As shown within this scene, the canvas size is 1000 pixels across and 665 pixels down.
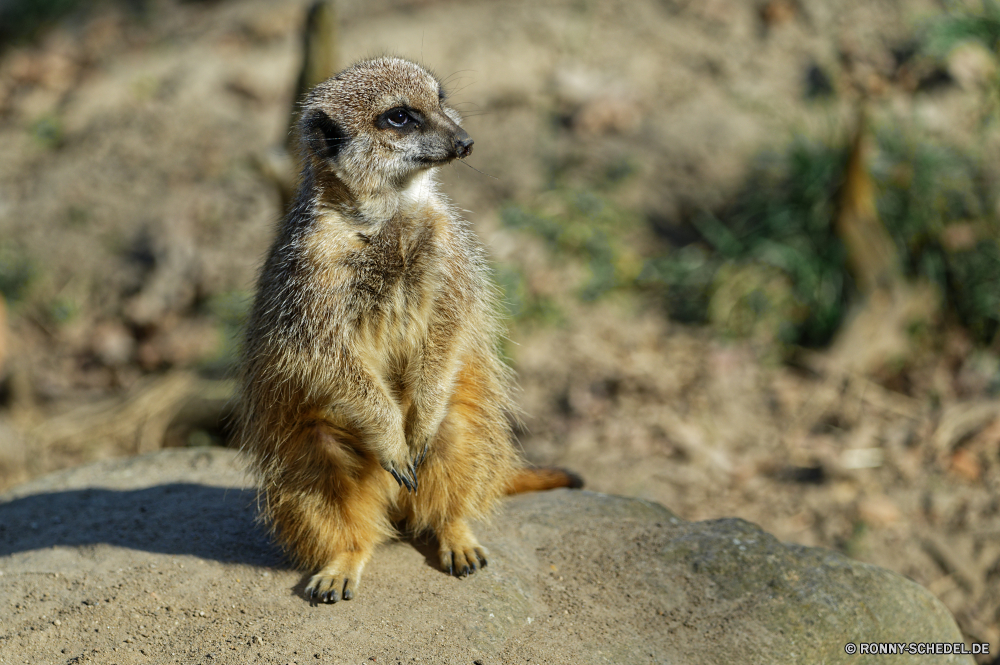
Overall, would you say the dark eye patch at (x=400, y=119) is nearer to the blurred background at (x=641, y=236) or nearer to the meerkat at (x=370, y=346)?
the meerkat at (x=370, y=346)

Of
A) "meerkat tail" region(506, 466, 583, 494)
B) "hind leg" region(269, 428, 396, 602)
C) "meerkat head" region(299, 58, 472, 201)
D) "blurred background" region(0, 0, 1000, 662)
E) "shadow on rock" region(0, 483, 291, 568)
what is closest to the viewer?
"meerkat head" region(299, 58, 472, 201)

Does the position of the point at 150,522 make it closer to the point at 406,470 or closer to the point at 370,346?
the point at 406,470

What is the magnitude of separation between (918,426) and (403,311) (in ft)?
14.5

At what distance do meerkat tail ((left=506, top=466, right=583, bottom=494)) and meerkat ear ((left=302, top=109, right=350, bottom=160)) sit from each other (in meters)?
1.65

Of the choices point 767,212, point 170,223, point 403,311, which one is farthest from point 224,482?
point 767,212

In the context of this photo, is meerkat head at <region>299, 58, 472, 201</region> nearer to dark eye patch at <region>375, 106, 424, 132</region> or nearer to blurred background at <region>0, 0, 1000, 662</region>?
dark eye patch at <region>375, 106, 424, 132</region>

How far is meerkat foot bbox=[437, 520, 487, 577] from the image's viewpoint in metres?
3.22

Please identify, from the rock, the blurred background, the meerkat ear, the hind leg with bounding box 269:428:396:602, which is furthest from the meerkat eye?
the blurred background

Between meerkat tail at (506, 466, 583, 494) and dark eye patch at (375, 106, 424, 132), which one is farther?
meerkat tail at (506, 466, 583, 494)

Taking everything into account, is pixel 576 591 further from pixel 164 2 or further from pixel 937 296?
pixel 164 2

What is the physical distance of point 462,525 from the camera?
11.1ft

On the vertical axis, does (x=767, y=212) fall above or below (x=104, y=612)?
above

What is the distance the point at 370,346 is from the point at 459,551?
0.83 meters

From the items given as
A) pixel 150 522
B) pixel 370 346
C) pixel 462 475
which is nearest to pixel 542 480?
pixel 462 475
